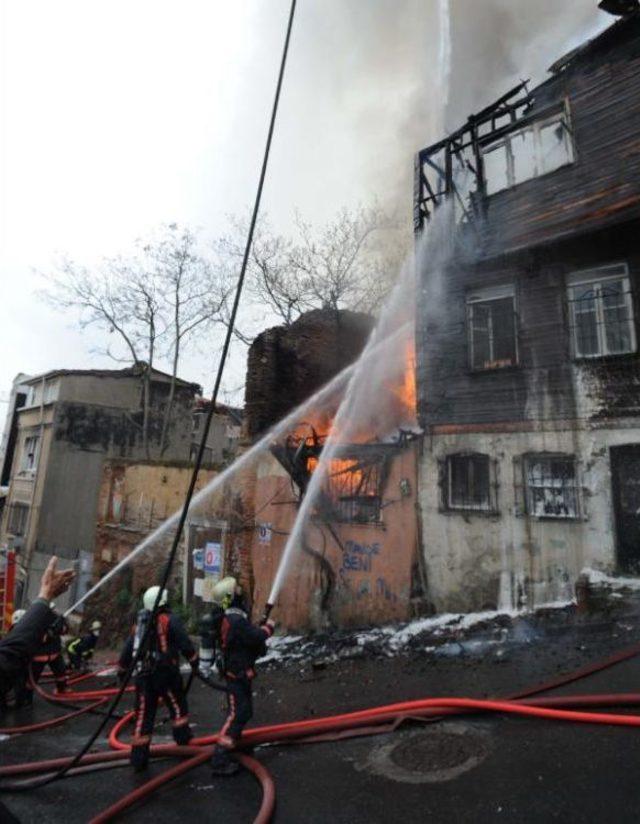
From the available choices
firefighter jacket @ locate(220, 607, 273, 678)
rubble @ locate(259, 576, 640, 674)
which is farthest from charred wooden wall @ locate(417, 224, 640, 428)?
firefighter jacket @ locate(220, 607, 273, 678)

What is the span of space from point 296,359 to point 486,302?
6462mm

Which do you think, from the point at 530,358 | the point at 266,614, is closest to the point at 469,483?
the point at 530,358

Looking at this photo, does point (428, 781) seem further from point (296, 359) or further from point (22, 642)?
point (296, 359)

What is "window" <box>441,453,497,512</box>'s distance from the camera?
10.9 m

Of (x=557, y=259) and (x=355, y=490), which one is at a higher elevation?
(x=557, y=259)

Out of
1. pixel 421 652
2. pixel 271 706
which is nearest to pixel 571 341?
pixel 421 652

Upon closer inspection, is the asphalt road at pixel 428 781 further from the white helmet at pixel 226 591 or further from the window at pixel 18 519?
the window at pixel 18 519

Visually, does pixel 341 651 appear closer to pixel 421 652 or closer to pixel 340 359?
pixel 421 652

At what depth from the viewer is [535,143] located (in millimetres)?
12125

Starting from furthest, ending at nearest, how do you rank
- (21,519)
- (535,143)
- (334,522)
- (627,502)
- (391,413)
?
(21,519) → (391,413) → (334,522) → (535,143) → (627,502)

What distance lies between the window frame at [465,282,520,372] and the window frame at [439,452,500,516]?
6.14ft

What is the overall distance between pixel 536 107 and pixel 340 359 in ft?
28.4

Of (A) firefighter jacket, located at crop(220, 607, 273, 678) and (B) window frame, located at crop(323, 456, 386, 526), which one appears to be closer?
(A) firefighter jacket, located at crop(220, 607, 273, 678)

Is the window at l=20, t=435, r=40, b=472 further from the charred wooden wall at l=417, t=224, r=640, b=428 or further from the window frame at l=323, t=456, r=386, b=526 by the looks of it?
the charred wooden wall at l=417, t=224, r=640, b=428
